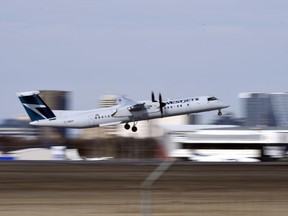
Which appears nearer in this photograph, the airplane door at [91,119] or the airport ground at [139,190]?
the airport ground at [139,190]

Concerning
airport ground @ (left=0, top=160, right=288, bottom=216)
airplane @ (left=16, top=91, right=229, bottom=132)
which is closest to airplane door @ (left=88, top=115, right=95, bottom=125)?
airplane @ (left=16, top=91, right=229, bottom=132)

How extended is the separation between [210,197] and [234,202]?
2375 millimetres

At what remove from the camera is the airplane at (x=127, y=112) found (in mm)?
79438

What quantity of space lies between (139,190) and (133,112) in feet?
144

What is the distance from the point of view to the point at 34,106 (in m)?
85.8

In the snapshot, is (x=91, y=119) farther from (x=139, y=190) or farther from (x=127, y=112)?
(x=139, y=190)

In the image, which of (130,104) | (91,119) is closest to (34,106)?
(91,119)

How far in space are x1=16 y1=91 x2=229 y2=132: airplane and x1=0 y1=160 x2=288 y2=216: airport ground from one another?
25071 mm

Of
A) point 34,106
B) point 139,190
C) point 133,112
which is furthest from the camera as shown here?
point 34,106

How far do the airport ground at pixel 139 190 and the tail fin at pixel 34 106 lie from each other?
28.7 meters

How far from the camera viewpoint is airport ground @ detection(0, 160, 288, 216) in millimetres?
28641

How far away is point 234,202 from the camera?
31.5 m

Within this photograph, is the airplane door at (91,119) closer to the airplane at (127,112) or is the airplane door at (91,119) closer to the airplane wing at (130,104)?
the airplane at (127,112)

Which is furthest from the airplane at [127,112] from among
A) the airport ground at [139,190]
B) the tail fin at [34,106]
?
the airport ground at [139,190]
